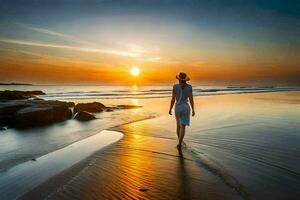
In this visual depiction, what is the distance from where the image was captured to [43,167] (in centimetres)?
710

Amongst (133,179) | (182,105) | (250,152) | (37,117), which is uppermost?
(182,105)

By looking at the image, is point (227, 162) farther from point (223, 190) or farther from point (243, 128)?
point (243, 128)

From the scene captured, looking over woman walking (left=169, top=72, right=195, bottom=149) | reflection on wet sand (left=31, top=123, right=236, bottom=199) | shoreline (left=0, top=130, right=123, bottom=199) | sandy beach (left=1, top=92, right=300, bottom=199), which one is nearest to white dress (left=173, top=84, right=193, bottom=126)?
woman walking (left=169, top=72, right=195, bottom=149)

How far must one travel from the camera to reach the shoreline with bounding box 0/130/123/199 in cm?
566

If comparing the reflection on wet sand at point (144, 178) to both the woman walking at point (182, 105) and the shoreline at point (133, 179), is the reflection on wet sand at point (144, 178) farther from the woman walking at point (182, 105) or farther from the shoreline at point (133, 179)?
the woman walking at point (182, 105)

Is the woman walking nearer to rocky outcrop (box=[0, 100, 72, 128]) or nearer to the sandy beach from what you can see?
the sandy beach

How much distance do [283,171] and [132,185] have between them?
348 centimetres

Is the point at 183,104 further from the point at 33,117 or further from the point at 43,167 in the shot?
the point at 33,117

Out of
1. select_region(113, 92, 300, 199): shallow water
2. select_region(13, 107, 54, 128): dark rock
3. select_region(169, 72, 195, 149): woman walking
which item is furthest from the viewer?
select_region(13, 107, 54, 128): dark rock

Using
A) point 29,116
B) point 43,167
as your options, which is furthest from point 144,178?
point 29,116

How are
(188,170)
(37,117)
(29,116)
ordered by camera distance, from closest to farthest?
(188,170)
(29,116)
(37,117)

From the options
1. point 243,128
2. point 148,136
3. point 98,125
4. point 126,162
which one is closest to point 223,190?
point 126,162

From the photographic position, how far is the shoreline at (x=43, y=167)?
566cm

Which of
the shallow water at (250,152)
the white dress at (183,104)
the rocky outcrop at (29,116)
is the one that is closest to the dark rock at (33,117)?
the rocky outcrop at (29,116)
